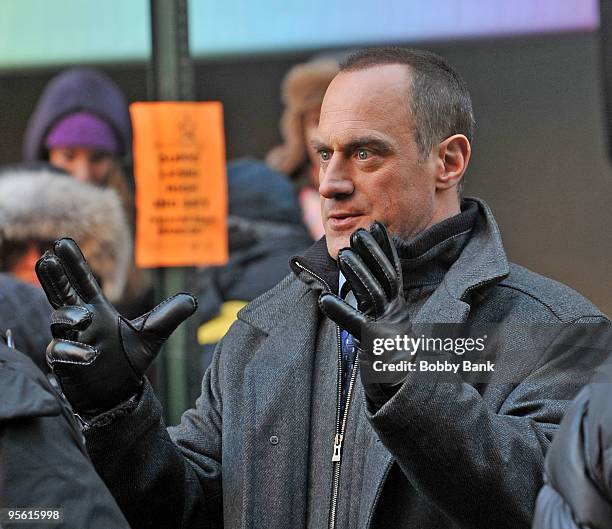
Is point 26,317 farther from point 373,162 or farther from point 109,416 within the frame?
point 373,162

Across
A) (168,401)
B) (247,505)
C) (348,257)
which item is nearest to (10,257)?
(168,401)

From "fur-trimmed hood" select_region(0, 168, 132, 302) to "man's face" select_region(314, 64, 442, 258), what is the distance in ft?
6.39

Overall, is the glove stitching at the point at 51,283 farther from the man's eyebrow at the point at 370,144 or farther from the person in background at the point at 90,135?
the person in background at the point at 90,135

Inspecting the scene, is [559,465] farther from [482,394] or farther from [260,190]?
[260,190]

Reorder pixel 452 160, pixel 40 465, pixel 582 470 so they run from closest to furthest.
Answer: pixel 582 470, pixel 40 465, pixel 452 160

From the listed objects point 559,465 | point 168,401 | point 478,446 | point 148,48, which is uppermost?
point 148,48

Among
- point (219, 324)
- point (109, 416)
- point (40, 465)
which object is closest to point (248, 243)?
point (219, 324)

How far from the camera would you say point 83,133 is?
4.84m

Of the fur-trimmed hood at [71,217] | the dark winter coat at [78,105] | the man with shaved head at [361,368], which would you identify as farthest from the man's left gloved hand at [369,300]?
the dark winter coat at [78,105]

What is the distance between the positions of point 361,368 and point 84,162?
108 inches

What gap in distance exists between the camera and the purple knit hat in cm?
479

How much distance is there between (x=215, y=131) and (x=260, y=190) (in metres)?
0.26

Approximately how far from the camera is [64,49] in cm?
475

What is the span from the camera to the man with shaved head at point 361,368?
2.37 metres
